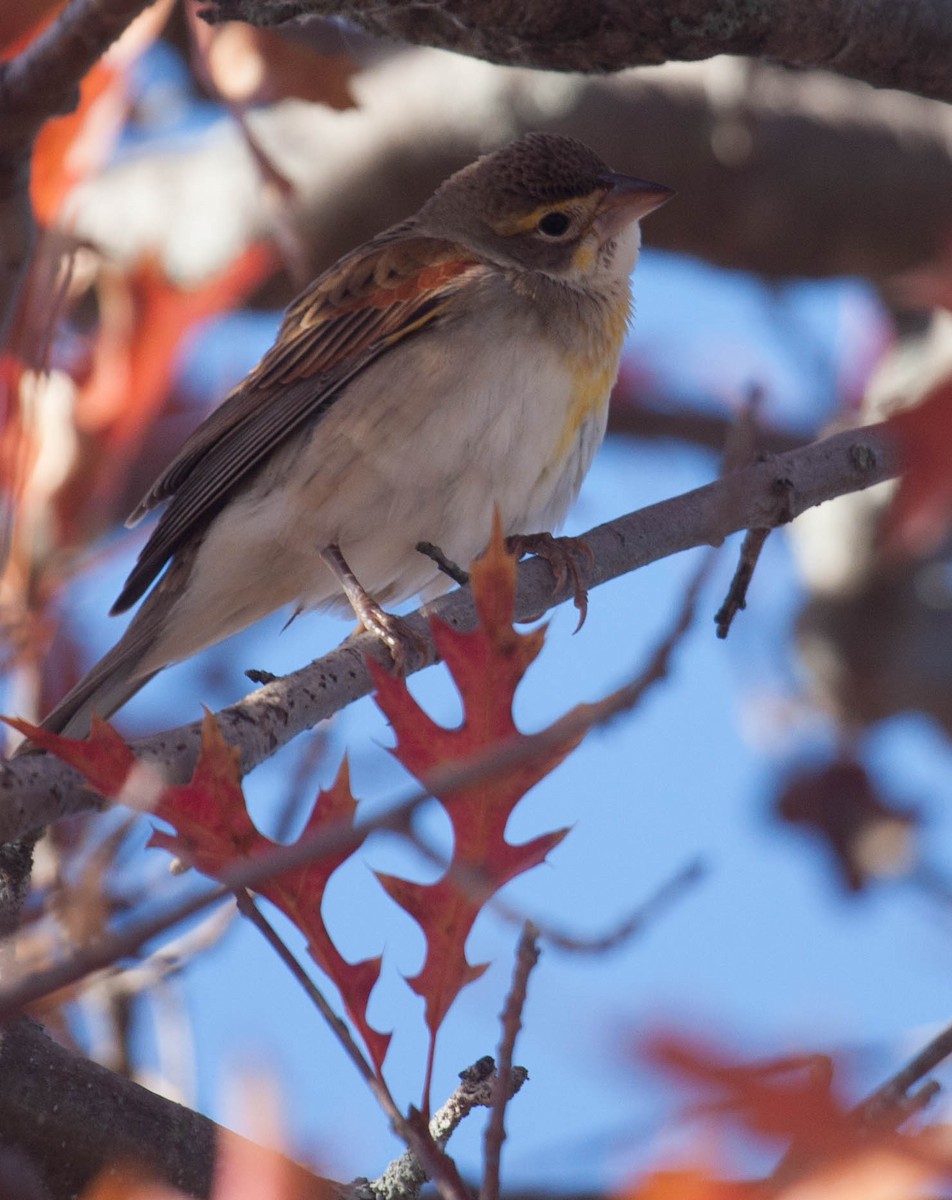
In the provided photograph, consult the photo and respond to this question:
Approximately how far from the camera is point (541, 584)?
379cm

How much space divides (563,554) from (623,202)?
4.99 feet

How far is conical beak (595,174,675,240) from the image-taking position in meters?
4.99

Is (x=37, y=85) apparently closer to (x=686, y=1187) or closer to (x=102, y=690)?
(x=102, y=690)

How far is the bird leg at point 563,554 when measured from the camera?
380 cm

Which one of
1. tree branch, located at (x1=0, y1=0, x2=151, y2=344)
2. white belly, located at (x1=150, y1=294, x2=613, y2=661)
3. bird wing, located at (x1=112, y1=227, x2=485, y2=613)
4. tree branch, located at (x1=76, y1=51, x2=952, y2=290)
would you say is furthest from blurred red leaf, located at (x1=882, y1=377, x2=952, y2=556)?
tree branch, located at (x1=76, y1=51, x2=952, y2=290)

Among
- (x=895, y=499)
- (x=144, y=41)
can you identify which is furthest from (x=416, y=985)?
(x=144, y=41)

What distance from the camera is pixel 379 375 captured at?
464 cm

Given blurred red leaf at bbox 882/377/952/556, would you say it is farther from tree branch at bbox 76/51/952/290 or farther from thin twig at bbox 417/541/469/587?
tree branch at bbox 76/51/952/290

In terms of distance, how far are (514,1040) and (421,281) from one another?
10.1ft

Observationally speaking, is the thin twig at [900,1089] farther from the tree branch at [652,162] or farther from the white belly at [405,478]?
the tree branch at [652,162]

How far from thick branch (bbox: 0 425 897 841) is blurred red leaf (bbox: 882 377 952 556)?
24 cm

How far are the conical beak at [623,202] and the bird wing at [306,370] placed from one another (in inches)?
18.7

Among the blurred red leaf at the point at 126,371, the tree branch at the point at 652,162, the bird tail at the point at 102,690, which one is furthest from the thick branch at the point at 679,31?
the tree branch at the point at 652,162

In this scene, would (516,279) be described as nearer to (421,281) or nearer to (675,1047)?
(421,281)
